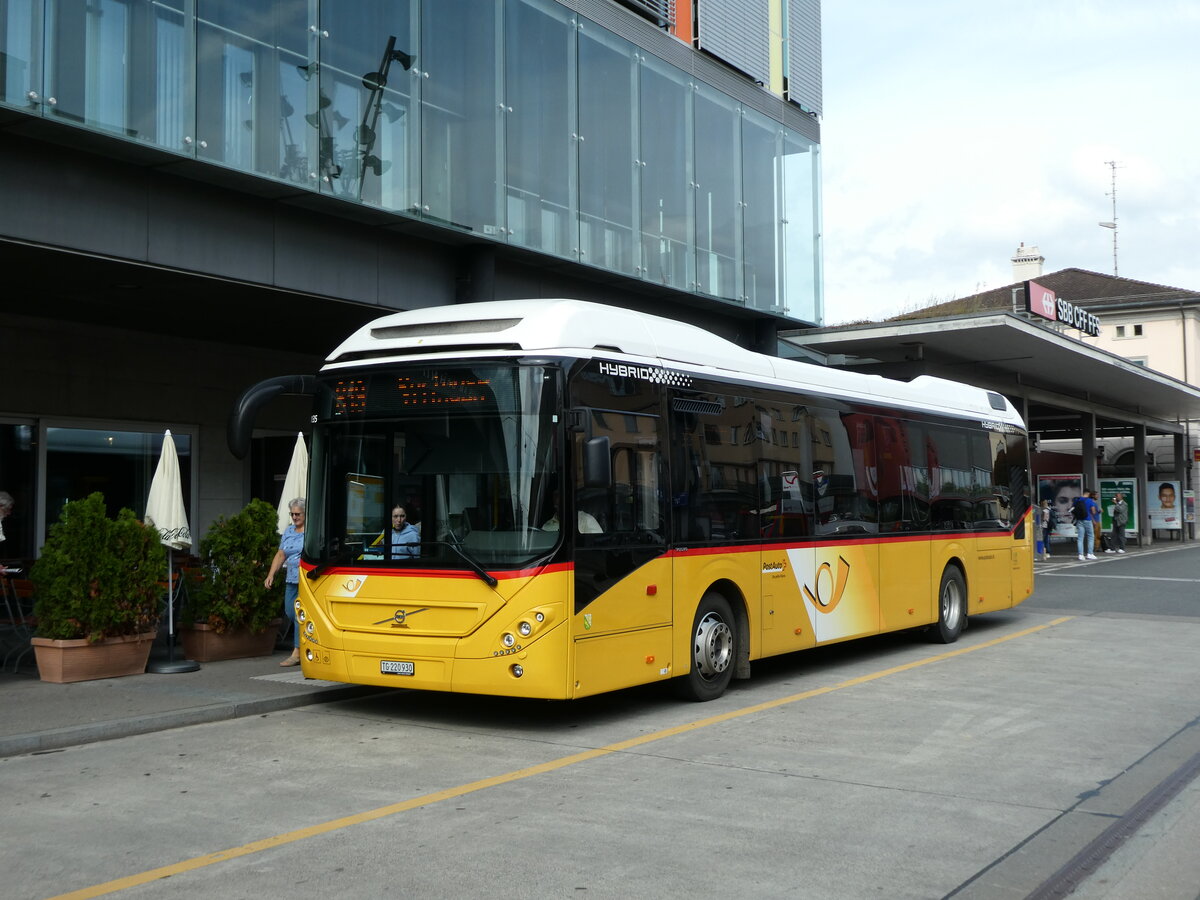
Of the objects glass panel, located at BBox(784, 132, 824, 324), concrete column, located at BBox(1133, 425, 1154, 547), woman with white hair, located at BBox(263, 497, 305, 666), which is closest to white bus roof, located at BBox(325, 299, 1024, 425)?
woman with white hair, located at BBox(263, 497, 305, 666)

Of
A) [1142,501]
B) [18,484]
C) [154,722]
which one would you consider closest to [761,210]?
[18,484]

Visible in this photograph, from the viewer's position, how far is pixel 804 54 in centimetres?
2445

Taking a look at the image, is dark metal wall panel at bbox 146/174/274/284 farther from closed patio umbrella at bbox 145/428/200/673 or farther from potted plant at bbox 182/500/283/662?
potted plant at bbox 182/500/283/662

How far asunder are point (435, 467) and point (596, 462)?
4.04ft

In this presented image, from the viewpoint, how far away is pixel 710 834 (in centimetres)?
628

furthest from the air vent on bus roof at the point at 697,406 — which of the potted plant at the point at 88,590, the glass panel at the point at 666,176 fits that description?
the glass panel at the point at 666,176

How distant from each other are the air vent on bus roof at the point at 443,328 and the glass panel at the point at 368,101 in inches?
171

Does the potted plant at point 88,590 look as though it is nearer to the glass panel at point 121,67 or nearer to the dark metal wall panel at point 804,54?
the glass panel at point 121,67

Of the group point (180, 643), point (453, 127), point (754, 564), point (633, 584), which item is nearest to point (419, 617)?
point (633, 584)

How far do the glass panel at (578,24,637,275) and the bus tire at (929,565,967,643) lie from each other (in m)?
6.51

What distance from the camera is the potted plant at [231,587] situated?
12.6 meters

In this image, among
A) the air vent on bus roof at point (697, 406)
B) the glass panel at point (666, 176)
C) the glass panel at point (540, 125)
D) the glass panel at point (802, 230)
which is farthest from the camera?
the glass panel at point (802, 230)

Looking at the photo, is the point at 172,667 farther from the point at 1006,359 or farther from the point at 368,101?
the point at 1006,359

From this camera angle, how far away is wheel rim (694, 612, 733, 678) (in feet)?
34.5
